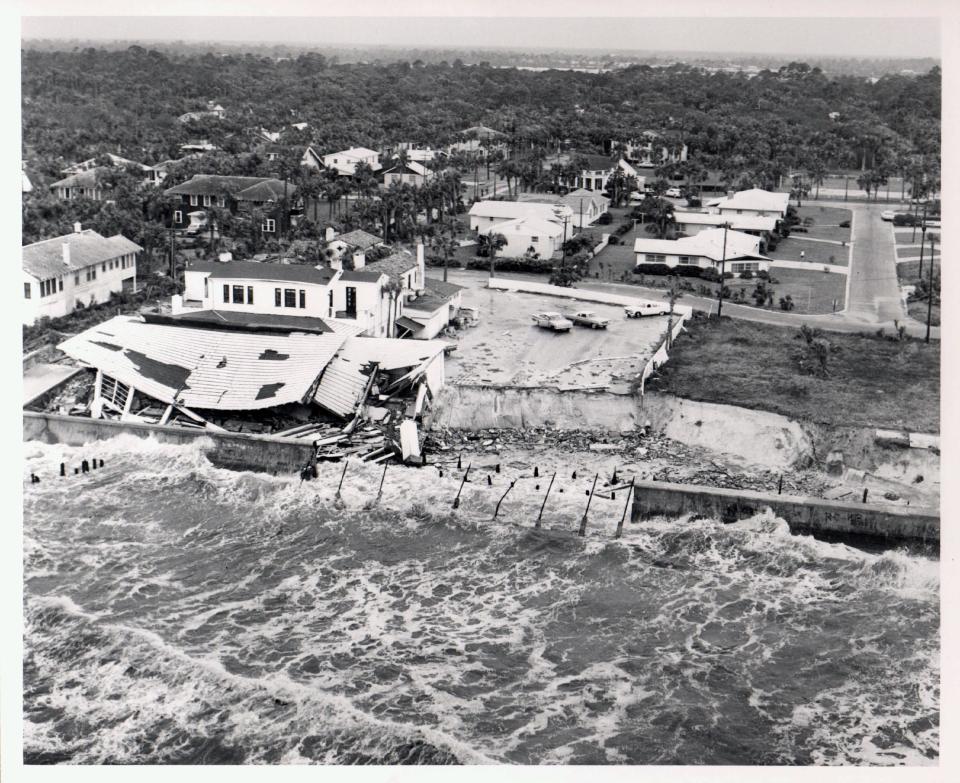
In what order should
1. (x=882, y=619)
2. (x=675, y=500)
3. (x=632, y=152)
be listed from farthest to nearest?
(x=632, y=152) < (x=675, y=500) < (x=882, y=619)

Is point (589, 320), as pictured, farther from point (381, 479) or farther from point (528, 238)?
point (381, 479)

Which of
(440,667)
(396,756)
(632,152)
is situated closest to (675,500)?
(440,667)

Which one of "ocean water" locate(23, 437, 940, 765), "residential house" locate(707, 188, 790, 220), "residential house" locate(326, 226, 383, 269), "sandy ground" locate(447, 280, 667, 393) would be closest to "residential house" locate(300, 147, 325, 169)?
"residential house" locate(707, 188, 790, 220)

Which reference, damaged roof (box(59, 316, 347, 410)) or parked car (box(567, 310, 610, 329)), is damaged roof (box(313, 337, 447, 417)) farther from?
parked car (box(567, 310, 610, 329))

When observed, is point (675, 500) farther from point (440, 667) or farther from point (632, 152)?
point (632, 152)

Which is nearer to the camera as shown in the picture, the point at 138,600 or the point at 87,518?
the point at 138,600

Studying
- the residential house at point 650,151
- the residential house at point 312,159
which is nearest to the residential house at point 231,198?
the residential house at point 312,159

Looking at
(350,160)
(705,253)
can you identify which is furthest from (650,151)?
(705,253)

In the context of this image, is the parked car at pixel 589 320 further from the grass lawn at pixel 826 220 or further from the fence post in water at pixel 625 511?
the grass lawn at pixel 826 220
